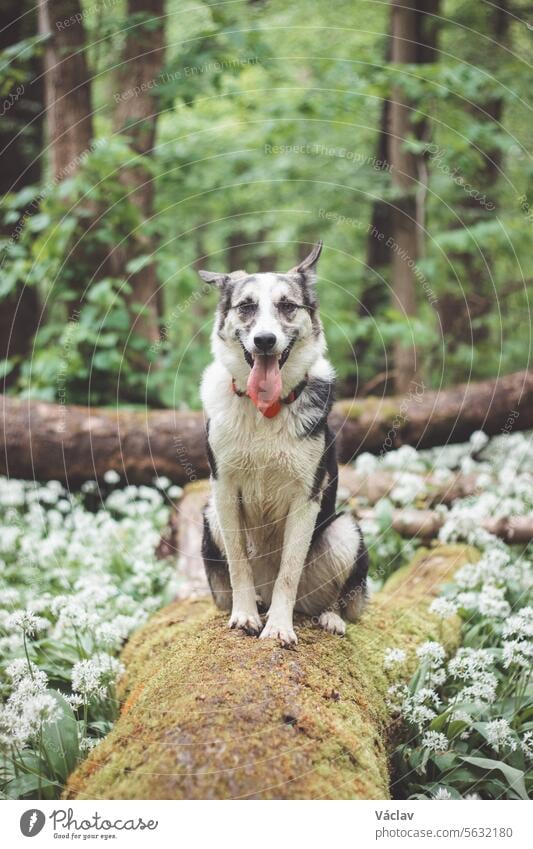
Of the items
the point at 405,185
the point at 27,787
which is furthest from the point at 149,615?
the point at 405,185

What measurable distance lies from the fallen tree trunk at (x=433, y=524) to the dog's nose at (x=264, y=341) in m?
3.52

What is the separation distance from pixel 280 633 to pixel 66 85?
29.7 feet

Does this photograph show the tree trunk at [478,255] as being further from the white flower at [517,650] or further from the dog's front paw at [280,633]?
the dog's front paw at [280,633]

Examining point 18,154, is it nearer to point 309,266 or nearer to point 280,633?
point 309,266

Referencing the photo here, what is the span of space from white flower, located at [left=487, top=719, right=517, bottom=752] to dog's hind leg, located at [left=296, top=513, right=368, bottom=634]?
994 mm

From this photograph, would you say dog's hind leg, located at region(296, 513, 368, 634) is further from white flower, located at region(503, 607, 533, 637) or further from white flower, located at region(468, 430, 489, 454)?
white flower, located at region(468, 430, 489, 454)

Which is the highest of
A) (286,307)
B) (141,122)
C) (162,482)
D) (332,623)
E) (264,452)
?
(141,122)

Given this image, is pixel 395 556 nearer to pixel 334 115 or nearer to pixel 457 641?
pixel 457 641

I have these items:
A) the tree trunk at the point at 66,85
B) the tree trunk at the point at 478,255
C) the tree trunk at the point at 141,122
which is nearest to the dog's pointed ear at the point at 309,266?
the tree trunk at the point at 141,122

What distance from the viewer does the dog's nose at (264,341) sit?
12.3ft

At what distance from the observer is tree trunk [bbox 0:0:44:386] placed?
11664mm

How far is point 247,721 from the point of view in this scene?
9.87 ft
